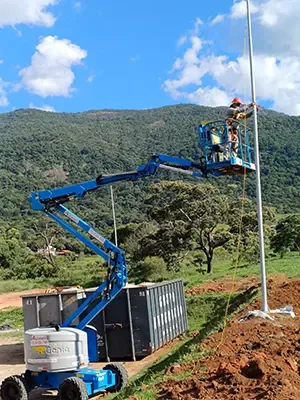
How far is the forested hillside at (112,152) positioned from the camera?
96312 mm

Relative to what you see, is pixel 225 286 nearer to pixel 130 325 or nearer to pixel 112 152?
pixel 130 325

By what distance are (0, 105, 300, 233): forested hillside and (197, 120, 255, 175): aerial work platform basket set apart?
62.5m

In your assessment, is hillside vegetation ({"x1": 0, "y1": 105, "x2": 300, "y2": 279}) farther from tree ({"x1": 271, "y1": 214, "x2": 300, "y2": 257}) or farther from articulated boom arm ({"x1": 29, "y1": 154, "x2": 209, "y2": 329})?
articulated boom arm ({"x1": 29, "y1": 154, "x2": 209, "y2": 329})

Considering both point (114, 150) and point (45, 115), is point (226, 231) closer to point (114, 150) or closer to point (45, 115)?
point (114, 150)

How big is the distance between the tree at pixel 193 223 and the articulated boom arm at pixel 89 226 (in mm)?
20268

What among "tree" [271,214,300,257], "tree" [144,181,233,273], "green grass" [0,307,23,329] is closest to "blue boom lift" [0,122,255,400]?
"green grass" [0,307,23,329]

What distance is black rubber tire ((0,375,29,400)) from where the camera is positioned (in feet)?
37.8

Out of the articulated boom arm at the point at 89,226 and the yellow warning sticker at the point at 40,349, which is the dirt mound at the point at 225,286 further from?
the yellow warning sticker at the point at 40,349

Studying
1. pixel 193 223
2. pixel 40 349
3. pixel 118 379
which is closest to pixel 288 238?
pixel 193 223

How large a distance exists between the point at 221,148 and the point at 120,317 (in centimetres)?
669

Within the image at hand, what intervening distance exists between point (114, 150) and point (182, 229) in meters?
112

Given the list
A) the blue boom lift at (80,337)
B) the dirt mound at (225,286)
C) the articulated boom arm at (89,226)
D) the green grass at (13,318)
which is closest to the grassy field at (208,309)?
the dirt mound at (225,286)

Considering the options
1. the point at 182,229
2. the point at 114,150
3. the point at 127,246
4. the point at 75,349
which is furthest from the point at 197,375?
the point at 114,150

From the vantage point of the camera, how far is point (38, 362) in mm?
11445
